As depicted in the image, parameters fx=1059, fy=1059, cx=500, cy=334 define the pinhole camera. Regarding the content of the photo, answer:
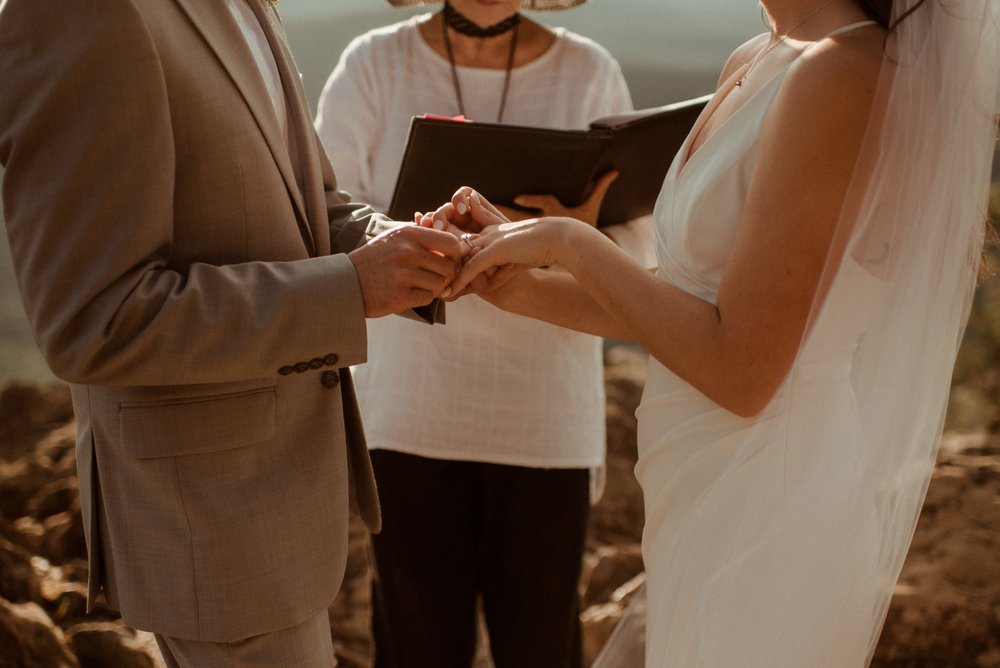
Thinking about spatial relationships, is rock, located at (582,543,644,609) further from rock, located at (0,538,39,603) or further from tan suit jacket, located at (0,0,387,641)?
tan suit jacket, located at (0,0,387,641)

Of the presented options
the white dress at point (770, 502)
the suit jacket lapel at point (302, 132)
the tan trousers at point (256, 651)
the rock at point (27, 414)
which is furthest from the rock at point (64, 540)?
the white dress at point (770, 502)

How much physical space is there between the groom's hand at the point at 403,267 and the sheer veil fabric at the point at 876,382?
1.92 ft

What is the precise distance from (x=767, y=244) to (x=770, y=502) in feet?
1.44

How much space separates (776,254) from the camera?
63.9 inches

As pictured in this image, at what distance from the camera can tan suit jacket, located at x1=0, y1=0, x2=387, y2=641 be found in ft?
4.76

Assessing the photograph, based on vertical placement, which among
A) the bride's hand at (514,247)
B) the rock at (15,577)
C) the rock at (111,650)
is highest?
the bride's hand at (514,247)

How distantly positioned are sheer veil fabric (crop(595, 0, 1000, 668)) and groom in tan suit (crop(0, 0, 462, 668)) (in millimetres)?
633

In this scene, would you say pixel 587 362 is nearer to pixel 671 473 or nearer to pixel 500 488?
pixel 500 488

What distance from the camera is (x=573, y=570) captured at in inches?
108

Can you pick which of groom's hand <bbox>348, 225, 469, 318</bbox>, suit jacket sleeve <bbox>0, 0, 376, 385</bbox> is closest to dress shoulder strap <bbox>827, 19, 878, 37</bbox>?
groom's hand <bbox>348, 225, 469, 318</bbox>

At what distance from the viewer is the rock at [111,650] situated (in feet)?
10.7

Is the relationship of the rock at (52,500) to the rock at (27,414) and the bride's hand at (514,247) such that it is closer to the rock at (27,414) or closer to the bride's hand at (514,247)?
the rock at (27,414)

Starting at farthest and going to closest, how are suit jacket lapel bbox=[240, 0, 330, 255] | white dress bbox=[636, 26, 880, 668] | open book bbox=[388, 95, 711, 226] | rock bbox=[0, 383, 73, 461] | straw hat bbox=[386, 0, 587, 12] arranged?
rock bbox=[0, 383, 73, 461] → straw hat bbox=[386, 0, 587, 12] → open book bbox=[388, 95, 711, 226] → suit jacket lapel bbox=[240, 0, 330, 255] → white dress bbox=[636, 26, 880, 668]

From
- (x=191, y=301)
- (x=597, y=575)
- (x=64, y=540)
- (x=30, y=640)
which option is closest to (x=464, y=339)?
(x=191, y=301)
